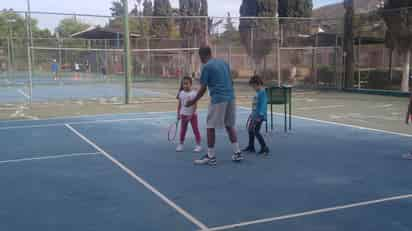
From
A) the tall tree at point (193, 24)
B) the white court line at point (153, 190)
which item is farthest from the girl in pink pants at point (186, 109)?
the tall tree at point (193, 24)

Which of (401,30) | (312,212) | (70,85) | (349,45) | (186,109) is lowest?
(312,212)

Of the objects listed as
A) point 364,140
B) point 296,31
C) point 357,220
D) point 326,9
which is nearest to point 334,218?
point 357,220

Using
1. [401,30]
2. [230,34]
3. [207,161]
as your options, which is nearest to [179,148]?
[207,161]

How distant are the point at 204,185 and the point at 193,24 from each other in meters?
29.1

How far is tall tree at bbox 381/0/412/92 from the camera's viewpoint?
20062mm

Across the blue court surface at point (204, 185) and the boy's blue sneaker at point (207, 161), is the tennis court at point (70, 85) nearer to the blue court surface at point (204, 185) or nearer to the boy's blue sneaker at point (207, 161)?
the blue court surface at point (204, 185)

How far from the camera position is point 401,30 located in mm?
20266

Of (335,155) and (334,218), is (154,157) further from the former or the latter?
(334,218)

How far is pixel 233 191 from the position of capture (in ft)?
18.8

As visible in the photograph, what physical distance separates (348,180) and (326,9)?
54264mm

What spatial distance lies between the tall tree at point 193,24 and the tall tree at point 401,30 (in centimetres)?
870

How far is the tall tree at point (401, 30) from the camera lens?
20.1m

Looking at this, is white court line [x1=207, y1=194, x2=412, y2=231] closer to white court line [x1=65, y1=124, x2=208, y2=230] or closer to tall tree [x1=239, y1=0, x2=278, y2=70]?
white court line [x1=65, y1=124, x2=208, y2=230]

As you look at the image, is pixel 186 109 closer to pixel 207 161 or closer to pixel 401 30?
pixel 207 161
